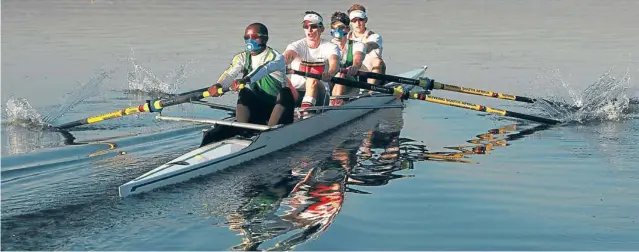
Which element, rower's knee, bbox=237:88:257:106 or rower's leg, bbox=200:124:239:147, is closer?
rower's leg, bbox=200:124:239:147

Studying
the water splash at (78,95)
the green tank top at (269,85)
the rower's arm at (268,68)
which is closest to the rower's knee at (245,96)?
the green tank top at (269,85)

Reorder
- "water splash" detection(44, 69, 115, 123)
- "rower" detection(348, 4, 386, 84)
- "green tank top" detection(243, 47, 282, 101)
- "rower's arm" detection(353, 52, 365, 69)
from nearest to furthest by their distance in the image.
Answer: "green tank top" detection(243, 47, 282, 101), "water splash" detection(44, 69, 115, 123), "rower's arm" detection(353, 52, 365, 69), "rower" detection(348, 4, 386, 84)

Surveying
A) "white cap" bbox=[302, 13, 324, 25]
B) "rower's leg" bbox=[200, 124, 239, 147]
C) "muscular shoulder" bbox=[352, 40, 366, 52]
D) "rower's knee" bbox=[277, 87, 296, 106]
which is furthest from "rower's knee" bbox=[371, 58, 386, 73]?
"rower's leg" bbox=[200, 124, 239, 147]

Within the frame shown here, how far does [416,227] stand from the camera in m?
10.8

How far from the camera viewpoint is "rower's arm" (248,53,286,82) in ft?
46.7

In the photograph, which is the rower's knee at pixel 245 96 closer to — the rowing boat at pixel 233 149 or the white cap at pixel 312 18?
the rowing boat at pixel 233 149

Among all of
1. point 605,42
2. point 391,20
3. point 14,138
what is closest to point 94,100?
point 14,138

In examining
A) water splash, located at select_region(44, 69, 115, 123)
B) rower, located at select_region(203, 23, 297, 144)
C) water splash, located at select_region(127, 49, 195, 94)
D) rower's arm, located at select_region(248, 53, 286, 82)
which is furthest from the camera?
water splash, located at select_region(127, 49, 195, 94)

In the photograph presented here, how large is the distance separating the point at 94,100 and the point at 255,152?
760 cm

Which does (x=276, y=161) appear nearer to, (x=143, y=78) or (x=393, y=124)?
(x=393, y=124)

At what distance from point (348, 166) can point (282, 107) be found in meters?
1.51

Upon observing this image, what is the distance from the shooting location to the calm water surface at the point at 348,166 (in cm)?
1033

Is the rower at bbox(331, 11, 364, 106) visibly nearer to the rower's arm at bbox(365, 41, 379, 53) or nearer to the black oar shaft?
the black oar shaft

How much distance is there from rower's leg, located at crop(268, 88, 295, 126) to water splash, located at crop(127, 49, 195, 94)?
299 inches
